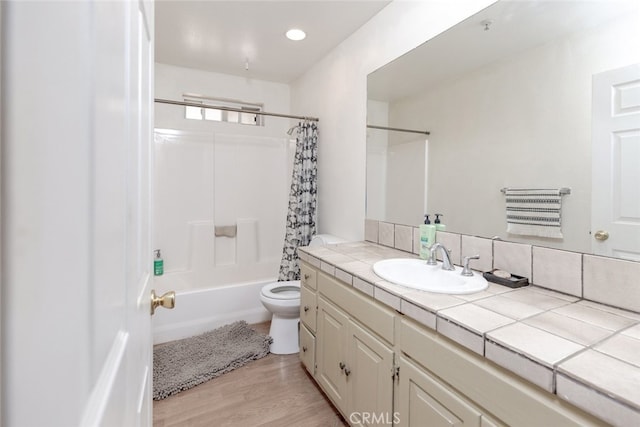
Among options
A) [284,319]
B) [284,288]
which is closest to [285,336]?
[284,319]

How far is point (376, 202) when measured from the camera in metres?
2.09

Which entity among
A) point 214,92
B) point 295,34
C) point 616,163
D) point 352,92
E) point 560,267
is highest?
point 295,34

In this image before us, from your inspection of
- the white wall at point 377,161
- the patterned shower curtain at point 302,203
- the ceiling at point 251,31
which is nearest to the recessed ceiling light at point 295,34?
the ceiling at point 251,31

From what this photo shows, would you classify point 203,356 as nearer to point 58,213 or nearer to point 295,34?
point 58,213

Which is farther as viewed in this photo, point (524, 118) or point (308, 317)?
point (308, 317)

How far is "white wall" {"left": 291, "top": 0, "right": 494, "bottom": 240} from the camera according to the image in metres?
1.68

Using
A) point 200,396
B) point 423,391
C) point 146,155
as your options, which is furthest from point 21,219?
point 200,396

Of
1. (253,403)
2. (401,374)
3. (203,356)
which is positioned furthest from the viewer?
(203,356)

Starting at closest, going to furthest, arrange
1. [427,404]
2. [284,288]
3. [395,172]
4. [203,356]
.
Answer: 1. [427,404]
2. [395,172]
3. [203,356]
4. [284,288]

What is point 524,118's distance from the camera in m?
1.29

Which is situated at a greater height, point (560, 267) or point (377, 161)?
point (377, 161)

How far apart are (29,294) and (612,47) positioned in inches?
62.6

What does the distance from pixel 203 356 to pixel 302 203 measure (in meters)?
1.43

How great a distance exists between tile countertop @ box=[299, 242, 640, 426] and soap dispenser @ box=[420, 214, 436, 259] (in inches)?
16.9
